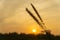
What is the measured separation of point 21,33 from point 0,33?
8.65m

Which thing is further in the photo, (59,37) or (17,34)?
(59,37)

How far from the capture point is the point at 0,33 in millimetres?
82438

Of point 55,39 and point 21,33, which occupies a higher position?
point 21,33

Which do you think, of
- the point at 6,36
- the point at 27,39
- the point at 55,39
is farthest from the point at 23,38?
the point at 55,39

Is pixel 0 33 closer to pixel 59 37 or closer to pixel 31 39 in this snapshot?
pixel 31 39

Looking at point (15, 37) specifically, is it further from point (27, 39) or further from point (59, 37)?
point (59, 37)

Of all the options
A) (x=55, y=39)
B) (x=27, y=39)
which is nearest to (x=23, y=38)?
(x=27, y=39)

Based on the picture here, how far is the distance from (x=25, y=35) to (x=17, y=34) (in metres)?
3.49

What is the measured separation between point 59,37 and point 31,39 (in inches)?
527

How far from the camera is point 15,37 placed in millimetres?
80688

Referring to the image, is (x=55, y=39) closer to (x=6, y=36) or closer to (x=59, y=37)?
(x=59, y=37)

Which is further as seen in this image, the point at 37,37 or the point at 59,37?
the point at 59,37

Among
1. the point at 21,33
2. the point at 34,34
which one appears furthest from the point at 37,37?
the point at 21,33

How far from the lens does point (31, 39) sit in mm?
81812
